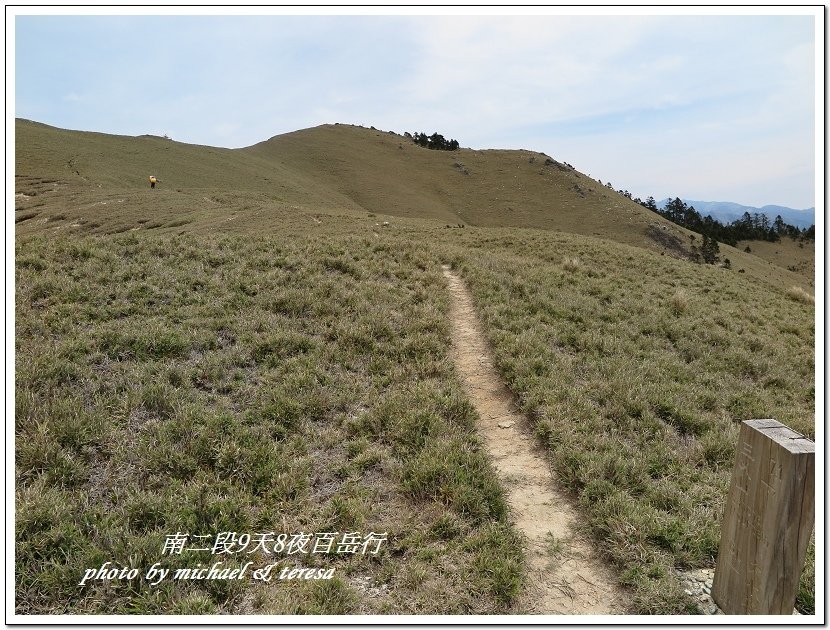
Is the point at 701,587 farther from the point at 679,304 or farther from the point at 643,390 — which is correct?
the point at 679,304

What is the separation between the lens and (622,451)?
5754mm

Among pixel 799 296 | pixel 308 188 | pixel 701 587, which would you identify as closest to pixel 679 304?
pixel 701 587

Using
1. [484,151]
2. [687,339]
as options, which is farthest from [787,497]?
[484,151]

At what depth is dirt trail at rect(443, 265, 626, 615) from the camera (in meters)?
3.91

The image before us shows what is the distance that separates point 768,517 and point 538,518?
2187mm

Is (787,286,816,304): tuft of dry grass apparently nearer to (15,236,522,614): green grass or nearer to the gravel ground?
(15,236,522,614): green grass

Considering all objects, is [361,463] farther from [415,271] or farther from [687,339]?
[687,339]

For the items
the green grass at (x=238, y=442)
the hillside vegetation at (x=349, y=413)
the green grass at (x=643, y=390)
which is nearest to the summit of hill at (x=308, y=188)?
the hillside vegetation at (x=349, y=413)

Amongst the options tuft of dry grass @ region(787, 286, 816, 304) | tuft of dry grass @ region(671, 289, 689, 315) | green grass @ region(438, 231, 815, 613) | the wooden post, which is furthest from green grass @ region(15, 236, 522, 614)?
tuft of dry grass @ region(787, 286, 816, 304)

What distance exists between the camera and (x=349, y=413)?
634 cm

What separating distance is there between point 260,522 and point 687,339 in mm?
10595

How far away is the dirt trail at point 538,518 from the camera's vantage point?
12.8ft

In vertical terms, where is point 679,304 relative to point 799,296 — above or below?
below

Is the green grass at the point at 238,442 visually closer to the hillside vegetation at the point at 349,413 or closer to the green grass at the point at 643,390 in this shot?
the hillside vegetation at the point at 349,413
